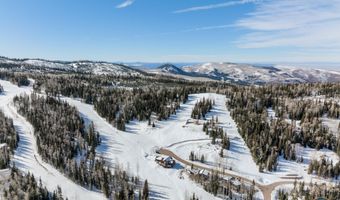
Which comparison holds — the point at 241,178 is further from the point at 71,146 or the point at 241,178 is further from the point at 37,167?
the point at 37,167

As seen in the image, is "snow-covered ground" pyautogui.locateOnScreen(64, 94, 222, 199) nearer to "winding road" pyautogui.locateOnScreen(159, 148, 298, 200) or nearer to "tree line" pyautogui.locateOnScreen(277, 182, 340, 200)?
"winding road" pyautogui.locateOnScreen(159, 148, 298, 200)

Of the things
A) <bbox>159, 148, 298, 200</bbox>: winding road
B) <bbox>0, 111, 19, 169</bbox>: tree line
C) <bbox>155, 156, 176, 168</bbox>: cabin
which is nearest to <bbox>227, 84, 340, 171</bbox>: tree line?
<bbox>159, 148, 298, 200</bbox>: winding road

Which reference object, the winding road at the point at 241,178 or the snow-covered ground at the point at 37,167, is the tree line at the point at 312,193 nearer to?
the winding road at the point at 241,178

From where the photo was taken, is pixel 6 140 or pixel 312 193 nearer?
pixel 312 193

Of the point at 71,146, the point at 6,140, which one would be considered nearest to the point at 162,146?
the point at 71,146

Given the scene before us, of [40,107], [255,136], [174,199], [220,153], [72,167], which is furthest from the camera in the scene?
[40,107]

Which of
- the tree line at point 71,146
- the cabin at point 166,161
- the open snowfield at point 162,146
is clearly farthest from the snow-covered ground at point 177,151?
the tree line at point 71,146

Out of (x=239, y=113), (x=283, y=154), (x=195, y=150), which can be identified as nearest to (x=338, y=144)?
(x=283, y=154)

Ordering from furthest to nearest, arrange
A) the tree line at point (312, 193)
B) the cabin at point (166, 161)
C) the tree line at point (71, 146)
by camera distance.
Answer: the cabin at point (166, 161)
the tree line at point (71, 146)
the tree line at point (312, 193)

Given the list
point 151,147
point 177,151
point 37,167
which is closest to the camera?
point 37,167

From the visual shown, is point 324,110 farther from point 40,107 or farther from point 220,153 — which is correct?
point 40,107

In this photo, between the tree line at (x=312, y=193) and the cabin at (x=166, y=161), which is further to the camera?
the cabin at (x=166, y=161)
